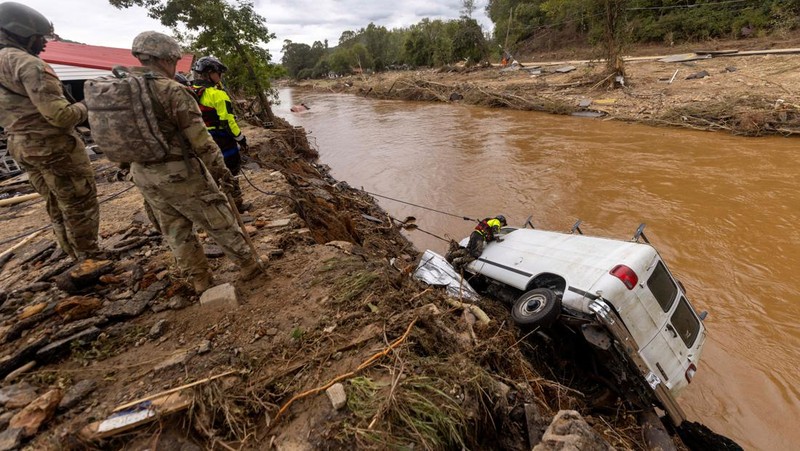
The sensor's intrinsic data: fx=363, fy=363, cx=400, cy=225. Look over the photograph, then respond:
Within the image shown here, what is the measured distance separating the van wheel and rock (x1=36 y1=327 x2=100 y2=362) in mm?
3294

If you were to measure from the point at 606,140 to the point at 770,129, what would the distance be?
4.19m

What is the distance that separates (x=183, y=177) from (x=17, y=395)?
5.30 feet

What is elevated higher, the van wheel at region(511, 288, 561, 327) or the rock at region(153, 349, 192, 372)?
the rock at region(153, 349, 192, 372)

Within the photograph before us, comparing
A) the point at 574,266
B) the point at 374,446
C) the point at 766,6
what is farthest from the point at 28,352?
the point at 766,6

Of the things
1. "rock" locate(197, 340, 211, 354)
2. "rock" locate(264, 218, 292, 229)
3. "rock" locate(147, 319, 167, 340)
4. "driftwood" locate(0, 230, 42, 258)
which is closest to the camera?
"rock" locate(197, 340, 211, 354)

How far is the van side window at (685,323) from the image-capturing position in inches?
121

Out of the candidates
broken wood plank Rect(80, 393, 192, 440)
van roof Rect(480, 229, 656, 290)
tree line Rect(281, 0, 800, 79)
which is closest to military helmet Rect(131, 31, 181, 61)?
broken wood plank Rect(80, 393, 192, 440)

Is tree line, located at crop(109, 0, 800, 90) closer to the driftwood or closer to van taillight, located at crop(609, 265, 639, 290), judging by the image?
the driftwood

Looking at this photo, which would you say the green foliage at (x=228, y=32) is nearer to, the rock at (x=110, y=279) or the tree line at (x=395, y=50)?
the rock at (x=110, y=279)

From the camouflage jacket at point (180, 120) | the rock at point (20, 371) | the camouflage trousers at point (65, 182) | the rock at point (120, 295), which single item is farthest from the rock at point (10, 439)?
the camouflage trousers at point (65, 182)

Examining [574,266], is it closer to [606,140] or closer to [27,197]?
[27,197]

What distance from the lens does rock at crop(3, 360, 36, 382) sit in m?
2.29

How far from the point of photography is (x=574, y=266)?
3.23m

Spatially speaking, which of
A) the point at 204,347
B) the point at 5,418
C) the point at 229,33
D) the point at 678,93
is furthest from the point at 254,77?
the point at 678,93
